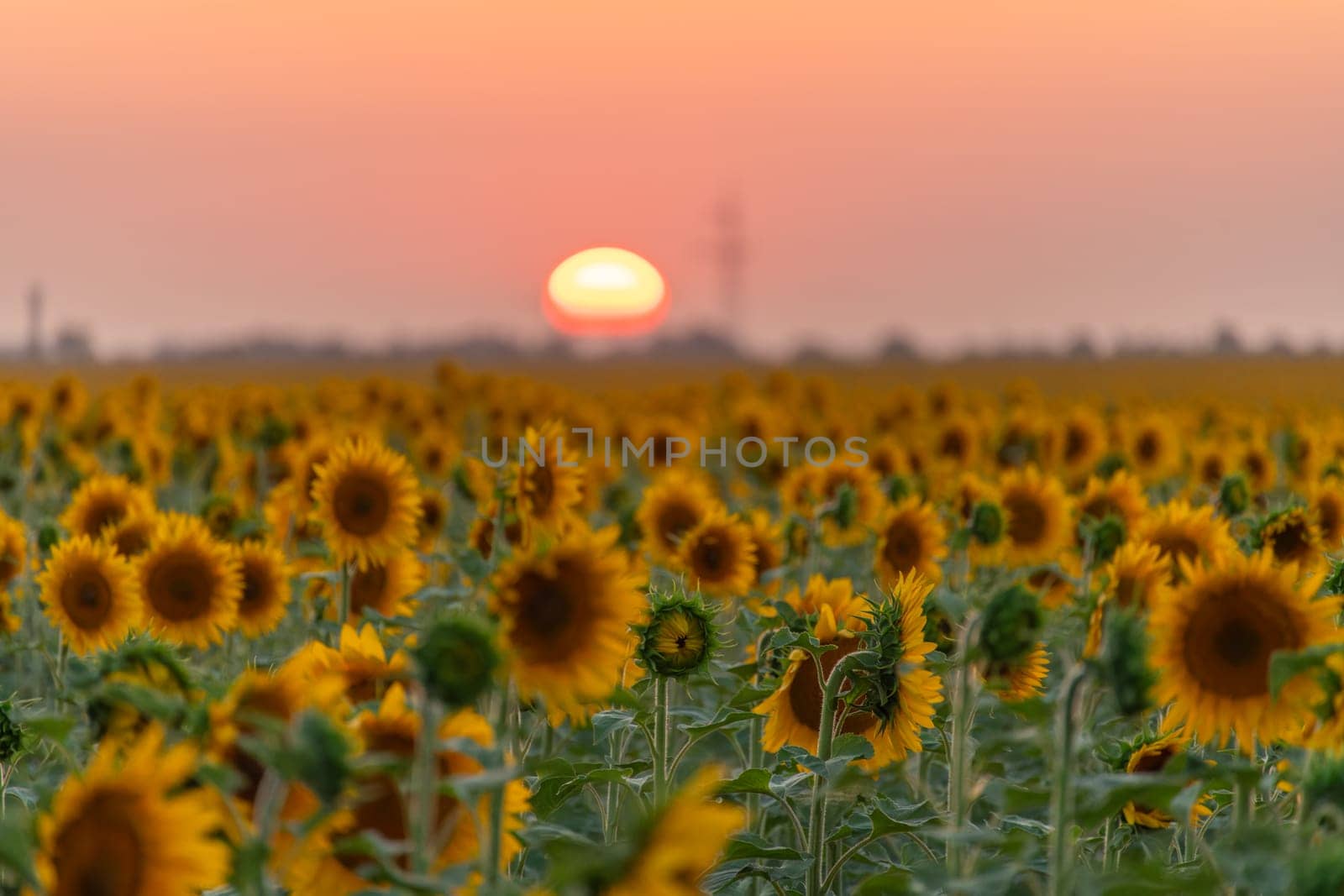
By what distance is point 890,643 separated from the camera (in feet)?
11.7

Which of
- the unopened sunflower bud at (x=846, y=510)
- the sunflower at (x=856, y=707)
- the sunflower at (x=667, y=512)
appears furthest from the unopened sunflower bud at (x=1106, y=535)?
the sunflower at (x=856, y=707)

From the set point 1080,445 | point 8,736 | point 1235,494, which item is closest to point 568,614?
point 8,736

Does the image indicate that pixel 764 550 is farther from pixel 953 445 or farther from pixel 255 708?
pixel 953 445

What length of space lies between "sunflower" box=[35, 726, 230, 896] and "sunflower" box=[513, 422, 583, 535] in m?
2.29

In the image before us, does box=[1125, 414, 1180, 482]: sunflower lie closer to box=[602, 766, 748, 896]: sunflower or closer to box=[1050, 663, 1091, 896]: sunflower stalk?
box=[1050, 663, 1091, 896]: sunflower stalk

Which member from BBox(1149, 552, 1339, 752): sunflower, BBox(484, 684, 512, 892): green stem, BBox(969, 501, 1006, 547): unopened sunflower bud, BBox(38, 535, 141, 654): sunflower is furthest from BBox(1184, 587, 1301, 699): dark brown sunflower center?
BBox(969, 501, 1006, 547): unopened sunflower bud

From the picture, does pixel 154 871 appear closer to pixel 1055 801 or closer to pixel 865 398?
pixel 1055 801

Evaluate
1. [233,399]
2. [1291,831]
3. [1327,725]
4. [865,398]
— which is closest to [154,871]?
[1291,831]

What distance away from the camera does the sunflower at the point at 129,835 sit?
204 centimetres

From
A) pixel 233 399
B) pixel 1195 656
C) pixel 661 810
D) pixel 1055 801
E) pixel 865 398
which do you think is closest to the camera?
pixel 661 810

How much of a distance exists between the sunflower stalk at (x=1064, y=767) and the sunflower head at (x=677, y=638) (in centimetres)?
151

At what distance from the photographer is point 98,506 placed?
6.43 m

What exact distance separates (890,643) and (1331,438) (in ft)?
25.0

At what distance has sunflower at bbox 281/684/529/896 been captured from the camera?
2.32 meters
